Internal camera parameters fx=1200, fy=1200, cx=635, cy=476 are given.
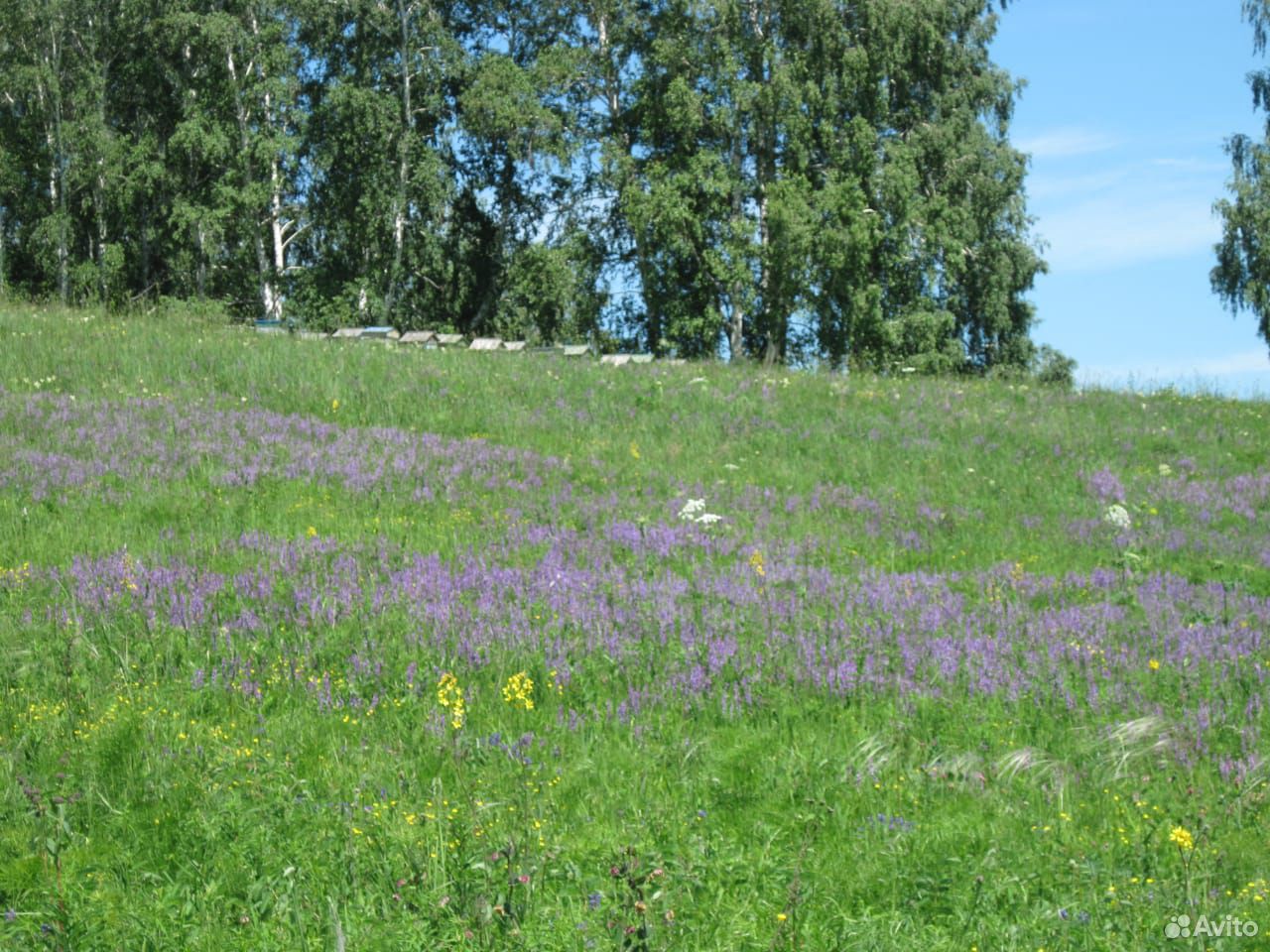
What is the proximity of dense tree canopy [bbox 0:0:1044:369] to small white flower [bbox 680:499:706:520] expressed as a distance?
25.3 meters

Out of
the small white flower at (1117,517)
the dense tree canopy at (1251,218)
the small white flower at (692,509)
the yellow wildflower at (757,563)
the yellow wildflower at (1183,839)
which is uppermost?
the dense tree canopy at (1251,218)

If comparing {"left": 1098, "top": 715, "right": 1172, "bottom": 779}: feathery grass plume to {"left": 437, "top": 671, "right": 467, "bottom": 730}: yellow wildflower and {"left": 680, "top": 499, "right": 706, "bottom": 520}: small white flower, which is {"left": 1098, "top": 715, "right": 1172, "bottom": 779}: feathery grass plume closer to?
{"left": 437, "top": 671, "right": 467, "bottom": 730}: yellow wildflower

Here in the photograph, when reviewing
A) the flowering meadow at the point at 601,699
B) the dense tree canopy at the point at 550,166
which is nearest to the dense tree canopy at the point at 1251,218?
the dense tree canopy at the point at 550,166

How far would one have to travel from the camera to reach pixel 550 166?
1607 inches

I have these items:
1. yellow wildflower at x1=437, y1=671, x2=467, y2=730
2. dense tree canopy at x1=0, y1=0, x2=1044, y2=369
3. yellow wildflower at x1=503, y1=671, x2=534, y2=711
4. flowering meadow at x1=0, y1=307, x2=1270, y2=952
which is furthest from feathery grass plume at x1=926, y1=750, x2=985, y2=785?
dense tree canopy at x1=0, y1=0, x2=1044, y2=369

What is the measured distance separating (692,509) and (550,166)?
30968mm

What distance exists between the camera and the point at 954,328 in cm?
4200

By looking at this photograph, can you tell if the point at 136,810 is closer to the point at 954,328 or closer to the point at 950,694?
the point at 950,694

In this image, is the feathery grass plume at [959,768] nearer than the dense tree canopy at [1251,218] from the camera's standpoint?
Yes

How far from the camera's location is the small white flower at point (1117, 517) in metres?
12.7

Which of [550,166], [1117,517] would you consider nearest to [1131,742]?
[1117,517]

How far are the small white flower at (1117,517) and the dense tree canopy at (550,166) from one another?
79.0ft

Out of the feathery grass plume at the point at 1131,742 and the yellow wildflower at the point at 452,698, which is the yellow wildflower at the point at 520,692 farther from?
the feathery grass plume at the point at 1131,742

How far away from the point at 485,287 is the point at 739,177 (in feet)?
34.9
